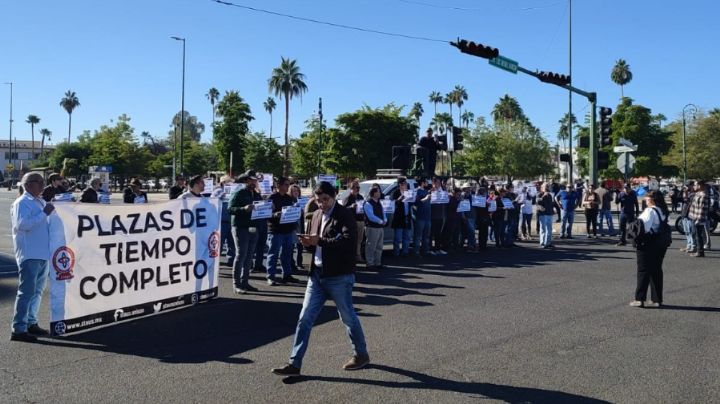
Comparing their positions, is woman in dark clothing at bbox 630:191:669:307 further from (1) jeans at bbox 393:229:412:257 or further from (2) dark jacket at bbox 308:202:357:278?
(1) jeans at bbox 393:229:412:257

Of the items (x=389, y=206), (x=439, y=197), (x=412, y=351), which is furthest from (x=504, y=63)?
(x=412, y=351)

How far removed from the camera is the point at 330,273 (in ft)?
18.0

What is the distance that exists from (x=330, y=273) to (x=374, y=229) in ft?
22.6

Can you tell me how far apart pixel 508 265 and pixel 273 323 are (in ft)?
22.9

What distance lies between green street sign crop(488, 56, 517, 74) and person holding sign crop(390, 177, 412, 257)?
6.33m

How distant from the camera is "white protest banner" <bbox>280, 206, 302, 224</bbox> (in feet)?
33.9

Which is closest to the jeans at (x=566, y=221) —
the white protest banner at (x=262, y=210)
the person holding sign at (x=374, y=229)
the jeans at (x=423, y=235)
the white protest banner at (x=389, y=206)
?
the jeans at (x=423, y=235)

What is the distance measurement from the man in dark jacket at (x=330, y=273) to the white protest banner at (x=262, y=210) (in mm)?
4202

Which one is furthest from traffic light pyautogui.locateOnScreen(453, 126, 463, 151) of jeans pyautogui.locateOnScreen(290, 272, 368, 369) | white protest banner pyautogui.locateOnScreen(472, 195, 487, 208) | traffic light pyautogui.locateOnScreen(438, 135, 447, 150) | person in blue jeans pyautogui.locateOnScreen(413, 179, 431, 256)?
jeans pyautogui.locateOnScreen(290, 272, 368, 369)

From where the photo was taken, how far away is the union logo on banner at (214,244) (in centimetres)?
873

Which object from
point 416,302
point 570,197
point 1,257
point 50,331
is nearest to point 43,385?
point 50,331

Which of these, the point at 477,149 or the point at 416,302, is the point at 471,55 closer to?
the point at 416,302

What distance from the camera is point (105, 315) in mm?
7184

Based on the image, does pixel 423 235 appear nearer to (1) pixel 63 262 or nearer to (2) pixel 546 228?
(2) pixel 546 228
